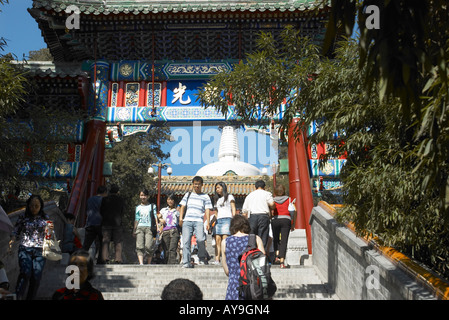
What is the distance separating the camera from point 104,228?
8516 millimetres

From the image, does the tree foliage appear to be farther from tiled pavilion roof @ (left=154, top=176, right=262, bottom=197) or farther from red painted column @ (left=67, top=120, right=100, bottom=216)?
tiled pavilion roof @ (left=154, top=176, right=262, bottom=197)

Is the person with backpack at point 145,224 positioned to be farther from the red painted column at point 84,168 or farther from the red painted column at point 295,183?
the red painted column at point 295,183

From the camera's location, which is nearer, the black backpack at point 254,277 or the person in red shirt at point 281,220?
the black backpack at point 254,277

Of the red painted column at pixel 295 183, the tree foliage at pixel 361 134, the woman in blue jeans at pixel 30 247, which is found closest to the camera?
the tree foliage at pixel 361 134

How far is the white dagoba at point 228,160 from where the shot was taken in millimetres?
43656

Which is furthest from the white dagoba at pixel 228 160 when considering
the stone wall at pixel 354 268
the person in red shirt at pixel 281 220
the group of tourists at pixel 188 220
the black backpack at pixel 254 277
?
the black backpack at pixel 254 277

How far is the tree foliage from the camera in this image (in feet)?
16.8

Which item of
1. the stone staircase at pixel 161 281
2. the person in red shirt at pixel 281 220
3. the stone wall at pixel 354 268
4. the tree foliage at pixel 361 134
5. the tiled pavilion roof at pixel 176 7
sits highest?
the tiled pavilion roof at pixel 176 7

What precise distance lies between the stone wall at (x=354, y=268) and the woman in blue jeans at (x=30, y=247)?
357 cm

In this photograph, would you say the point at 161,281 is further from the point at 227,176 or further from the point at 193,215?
the point at 227,176

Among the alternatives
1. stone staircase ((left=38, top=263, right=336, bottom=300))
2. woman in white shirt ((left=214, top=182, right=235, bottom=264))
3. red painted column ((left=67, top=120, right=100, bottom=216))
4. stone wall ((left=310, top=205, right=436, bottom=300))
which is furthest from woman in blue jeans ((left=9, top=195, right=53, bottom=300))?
red painted column ((left=67, top=120, right=100, bottom=216))

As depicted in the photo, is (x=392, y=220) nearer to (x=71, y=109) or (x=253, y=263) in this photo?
(x=253, y=263)
